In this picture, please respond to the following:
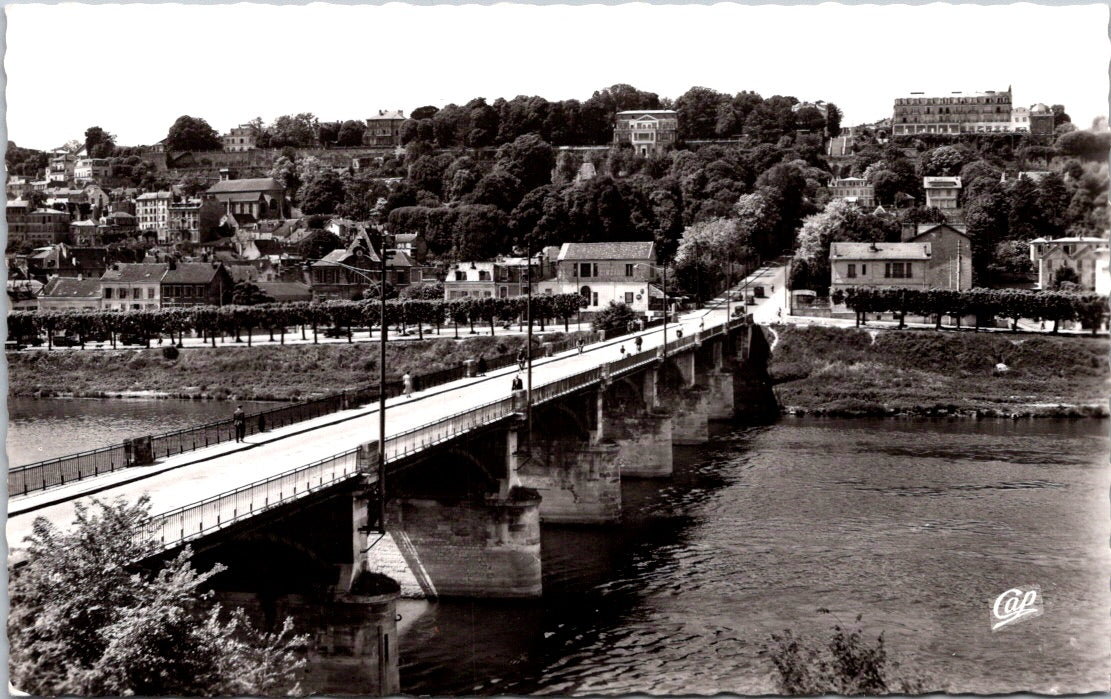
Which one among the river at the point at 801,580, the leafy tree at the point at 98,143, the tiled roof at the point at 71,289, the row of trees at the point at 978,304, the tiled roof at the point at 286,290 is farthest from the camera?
the leafy tree at the point at 98,143

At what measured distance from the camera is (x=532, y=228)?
146750 millimetres

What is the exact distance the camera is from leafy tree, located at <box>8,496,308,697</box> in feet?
57.7

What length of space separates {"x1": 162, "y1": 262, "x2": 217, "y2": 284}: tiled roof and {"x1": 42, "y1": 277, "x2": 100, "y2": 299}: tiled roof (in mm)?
8242

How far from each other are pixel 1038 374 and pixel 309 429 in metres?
63.4

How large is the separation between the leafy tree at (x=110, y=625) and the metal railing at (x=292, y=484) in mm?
1280

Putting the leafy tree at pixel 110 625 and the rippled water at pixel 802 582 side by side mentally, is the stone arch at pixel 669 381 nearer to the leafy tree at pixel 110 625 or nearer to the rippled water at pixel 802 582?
the rippled water at pixel 802 582

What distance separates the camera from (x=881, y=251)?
360ft

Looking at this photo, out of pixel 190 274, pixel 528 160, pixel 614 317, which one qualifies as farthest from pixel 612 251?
pixel 528 160

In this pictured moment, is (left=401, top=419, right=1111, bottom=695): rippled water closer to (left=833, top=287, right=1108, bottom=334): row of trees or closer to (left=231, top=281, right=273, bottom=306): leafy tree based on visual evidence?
(left=833, top=287, right=1108, bottom=334): row of trees

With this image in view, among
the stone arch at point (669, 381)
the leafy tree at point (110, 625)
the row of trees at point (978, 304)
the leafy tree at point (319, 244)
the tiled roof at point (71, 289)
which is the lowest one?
the stone arch at point (669, 381)

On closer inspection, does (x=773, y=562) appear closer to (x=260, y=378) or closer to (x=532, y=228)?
(x=260, y=378)

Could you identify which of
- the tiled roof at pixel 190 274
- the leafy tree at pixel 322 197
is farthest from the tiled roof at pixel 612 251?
the leafy tree at pixel 322 197

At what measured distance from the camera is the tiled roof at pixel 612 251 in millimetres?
117062

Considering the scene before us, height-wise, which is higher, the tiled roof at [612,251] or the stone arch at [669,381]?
the tiled roof at [612,251]
